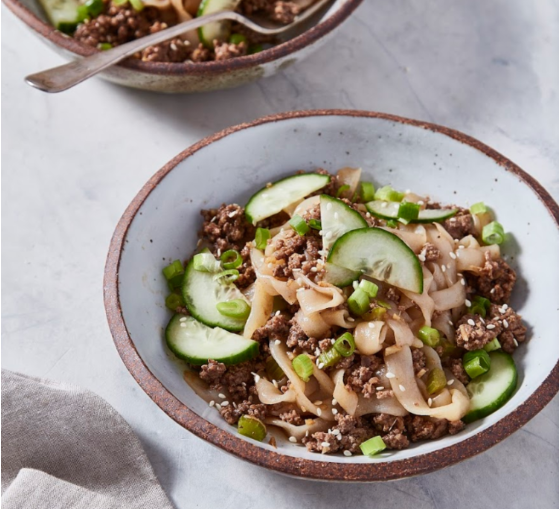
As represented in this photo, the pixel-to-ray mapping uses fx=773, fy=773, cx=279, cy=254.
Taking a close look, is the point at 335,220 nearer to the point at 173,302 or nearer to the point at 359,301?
the point at 359,301

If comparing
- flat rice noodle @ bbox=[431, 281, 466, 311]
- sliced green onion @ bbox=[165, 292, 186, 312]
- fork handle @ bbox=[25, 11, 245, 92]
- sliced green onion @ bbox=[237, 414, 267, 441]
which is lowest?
sliced green onion @ bbox=[237, 414, 267, 441]

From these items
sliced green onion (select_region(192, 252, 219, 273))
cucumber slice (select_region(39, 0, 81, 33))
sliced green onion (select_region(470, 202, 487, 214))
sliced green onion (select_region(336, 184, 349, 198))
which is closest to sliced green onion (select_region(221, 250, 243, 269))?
sliced green onion (select_region(192, 252, 219, 273))

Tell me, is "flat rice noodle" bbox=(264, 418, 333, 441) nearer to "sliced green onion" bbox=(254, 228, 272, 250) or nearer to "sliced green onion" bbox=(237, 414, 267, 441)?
"sliced green onion" bbox=(237, 414, 267, 441)

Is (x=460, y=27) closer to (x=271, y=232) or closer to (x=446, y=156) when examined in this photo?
(x=446, y=156)

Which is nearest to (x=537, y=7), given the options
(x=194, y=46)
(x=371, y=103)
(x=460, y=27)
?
(x=460, y=27)

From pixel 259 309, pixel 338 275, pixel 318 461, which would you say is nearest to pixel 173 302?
pixel 259 309

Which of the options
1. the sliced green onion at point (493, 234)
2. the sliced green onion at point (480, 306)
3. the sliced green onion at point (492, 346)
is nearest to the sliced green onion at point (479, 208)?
the sliced green onion at point (493, 234)
